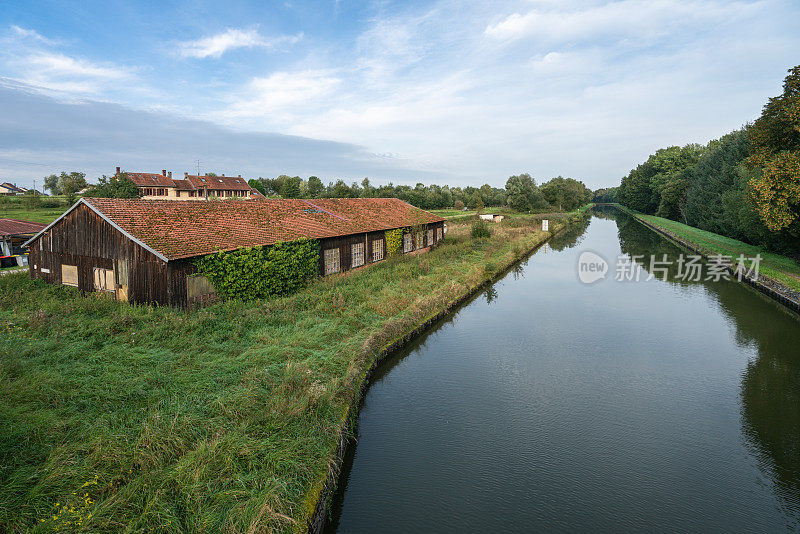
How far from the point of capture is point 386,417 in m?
10.1

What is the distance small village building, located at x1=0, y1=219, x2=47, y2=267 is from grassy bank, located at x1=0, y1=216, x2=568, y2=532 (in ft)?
39.8

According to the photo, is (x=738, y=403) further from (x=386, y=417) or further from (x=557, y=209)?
(x=557, y=209)

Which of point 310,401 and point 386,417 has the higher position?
point 310,401

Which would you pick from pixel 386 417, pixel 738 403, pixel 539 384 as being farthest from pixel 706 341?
pixel 386 417

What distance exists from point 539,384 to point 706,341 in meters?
8.16

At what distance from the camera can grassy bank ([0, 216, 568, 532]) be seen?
221 inches

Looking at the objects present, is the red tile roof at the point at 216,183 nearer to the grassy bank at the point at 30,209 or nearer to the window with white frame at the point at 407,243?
the grassy bank at the point at 30,209

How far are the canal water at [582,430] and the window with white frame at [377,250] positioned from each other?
940 cm

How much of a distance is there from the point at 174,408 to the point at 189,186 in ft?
271

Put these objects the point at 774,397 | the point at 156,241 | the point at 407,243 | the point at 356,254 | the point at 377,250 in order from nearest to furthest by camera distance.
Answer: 1. the point at 774,397
2. the point at 156,241
3. the point at 356,254
4. the point at 377,250
5. the point at 407,243

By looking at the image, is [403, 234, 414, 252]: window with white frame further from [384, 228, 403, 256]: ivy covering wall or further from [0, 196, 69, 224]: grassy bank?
[0, 196, 69, 224]: grassy bank

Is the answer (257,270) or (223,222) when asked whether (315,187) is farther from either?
(257,270)

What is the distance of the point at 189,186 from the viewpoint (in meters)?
79.8

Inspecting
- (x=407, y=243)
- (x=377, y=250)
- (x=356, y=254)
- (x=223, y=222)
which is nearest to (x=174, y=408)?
(x=223, y=222)
